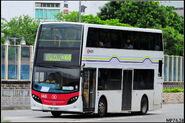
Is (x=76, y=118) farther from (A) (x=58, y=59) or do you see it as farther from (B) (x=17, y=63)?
(B) (x=17, y=63)

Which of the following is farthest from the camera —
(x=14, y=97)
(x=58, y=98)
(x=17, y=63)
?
(x=17, y=63)

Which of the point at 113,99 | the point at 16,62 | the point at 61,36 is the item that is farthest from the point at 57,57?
the point at 16,62

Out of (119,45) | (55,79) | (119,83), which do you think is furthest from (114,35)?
(55,79)

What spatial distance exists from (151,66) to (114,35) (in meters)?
3.25

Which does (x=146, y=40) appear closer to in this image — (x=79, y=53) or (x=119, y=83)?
(x=119, y=83)

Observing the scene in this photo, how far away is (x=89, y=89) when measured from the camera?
2117 cm

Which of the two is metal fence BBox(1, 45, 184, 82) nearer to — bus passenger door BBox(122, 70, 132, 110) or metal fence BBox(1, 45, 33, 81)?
metal fence BBox(1, 45, 33, 81)

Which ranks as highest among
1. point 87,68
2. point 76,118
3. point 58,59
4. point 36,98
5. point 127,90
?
point 58,59

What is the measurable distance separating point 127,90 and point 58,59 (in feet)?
13.8

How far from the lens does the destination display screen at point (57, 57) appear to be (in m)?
20.7

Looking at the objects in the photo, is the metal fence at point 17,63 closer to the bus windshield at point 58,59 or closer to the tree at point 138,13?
the bus windshield at point 58,59

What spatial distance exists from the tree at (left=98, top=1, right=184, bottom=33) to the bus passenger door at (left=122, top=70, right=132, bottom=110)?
41.5m

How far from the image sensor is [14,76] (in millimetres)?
42688

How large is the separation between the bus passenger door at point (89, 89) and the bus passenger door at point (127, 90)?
2.21 meters
